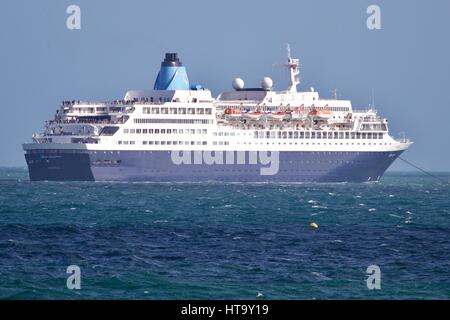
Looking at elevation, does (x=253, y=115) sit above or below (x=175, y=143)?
above

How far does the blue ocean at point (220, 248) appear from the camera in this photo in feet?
137

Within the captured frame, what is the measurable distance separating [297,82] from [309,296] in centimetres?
9144

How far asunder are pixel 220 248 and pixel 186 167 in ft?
210

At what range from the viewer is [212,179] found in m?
117

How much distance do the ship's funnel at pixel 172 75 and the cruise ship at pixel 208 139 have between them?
12 cm

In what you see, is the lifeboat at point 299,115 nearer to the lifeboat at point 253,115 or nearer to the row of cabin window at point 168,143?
the lifeboat at point 253,115

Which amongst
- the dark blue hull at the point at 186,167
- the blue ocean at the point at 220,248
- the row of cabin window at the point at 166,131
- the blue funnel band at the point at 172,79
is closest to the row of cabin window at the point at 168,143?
the dark blue hull at the point at 186,167

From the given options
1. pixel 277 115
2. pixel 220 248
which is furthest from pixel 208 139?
pixel 220 248

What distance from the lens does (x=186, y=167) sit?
116 m

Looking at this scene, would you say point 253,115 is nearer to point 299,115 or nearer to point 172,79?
point 299,115

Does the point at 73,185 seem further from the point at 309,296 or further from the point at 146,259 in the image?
the point at 309,296

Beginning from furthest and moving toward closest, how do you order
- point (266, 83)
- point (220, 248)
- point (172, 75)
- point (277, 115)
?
1. point (266, 83)
2. point (172, 75)
3. point (277, 115)
4. point (220, 248)

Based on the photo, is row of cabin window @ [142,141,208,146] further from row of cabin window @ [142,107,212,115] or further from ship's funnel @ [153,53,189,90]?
ship's funnel @ [153,53,189,90]
